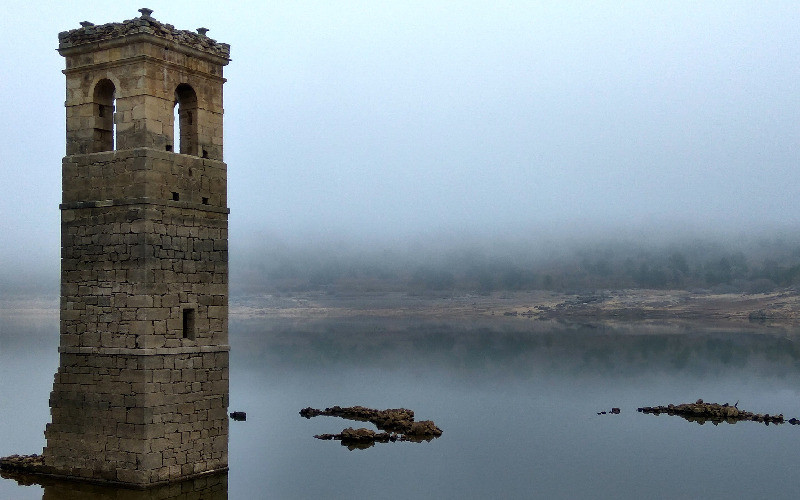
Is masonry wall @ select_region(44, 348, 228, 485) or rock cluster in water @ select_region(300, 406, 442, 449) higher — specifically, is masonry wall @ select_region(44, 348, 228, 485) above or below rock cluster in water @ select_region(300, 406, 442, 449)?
above

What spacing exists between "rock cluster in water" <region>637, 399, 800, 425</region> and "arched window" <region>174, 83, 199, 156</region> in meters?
19.8

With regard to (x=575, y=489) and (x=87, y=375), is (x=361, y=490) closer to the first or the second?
(x=575, y=489)

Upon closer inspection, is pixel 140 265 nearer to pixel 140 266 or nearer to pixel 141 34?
pixel 140 266

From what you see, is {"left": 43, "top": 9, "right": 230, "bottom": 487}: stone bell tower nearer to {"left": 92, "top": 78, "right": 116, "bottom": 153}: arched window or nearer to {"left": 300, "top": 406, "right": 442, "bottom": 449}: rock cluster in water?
{"left": 92, "top": 78, "right": 116, "bottom": 153}: arched window

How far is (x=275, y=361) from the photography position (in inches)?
2339

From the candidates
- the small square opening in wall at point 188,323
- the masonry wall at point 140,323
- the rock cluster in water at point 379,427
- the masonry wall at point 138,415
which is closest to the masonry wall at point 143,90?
the masonry wall at point 140,323

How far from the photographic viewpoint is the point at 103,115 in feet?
65.9

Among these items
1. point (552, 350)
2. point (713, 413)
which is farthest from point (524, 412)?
point (552, 350)

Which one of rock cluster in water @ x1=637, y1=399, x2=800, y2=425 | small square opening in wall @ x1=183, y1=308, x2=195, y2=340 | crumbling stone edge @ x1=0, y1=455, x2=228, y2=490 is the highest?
small square opening in wall @ x1=183, y1=308, x2=195, y2=340

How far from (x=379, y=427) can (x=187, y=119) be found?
507 inches

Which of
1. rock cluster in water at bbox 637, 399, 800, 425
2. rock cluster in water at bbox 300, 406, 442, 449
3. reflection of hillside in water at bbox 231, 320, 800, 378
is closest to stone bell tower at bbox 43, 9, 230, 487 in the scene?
rock cluster in water at bbox 300, 406, 442, 449

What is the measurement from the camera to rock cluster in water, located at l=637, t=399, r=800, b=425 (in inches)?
1287

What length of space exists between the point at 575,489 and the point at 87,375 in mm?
10360

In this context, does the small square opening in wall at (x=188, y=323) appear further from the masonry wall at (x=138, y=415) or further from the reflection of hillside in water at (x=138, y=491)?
the reflection of hillside in water at (x=138, y=491)
